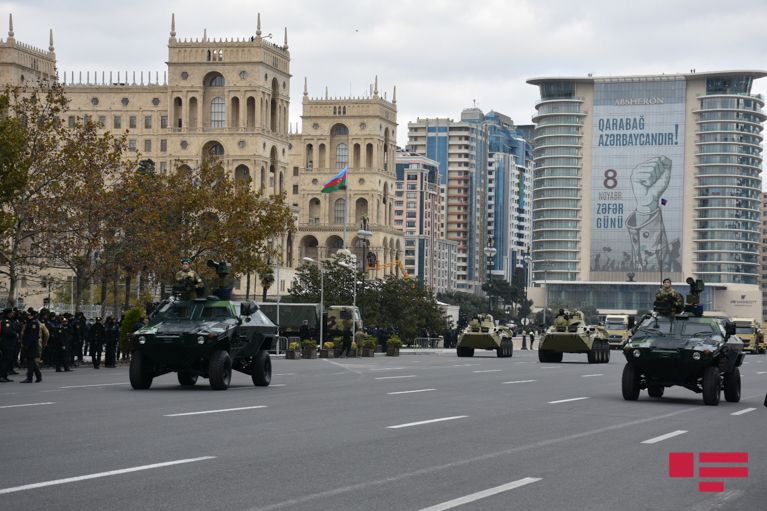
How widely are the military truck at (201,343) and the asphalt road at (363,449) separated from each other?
1.69ft

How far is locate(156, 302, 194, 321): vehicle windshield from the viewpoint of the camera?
2478cm

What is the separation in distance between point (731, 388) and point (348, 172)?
12129 centimetres

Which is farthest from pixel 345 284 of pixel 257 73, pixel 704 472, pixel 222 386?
pixel 704 472

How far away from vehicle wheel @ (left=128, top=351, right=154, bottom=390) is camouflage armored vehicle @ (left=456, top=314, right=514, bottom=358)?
31074 millimetres

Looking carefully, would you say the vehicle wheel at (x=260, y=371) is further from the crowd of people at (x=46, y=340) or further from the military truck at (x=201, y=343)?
the crowd of people at (x=46, y=340)

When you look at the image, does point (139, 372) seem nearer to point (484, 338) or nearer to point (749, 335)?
point (484, 338)

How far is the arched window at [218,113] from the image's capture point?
11344 cm

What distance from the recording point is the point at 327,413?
61.2ft

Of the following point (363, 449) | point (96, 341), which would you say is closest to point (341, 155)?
point (96, 341)

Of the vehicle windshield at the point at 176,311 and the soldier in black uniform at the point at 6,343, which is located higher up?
the vehicle windshield at the point at 176,311

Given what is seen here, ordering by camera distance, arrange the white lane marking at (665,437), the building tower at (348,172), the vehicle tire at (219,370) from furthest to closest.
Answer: the building tower at (348,172) → the vehicle tire at (219,370) → the white lane marking at (665,437)

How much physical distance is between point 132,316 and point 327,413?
59.0ft

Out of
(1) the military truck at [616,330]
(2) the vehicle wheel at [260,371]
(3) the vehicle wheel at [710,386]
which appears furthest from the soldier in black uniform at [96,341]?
(1) the military truck at [616,330]

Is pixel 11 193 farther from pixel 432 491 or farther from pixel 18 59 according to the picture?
pixel 18 59
